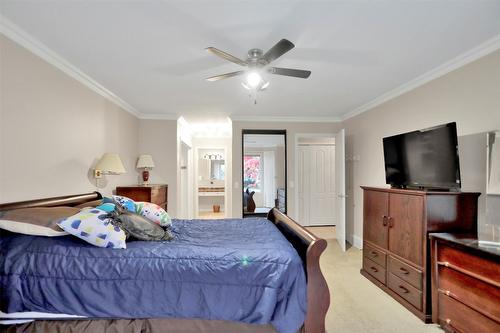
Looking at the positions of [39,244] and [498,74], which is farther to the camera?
[498,74]

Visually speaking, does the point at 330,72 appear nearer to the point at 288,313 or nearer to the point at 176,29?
the point at 176,29

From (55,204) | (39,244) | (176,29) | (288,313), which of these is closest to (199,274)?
(288,313)

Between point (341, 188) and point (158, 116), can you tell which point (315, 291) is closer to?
point (341, 188)

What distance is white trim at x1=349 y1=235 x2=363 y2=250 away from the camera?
441 centimetres

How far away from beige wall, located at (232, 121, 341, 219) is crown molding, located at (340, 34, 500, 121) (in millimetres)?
1226

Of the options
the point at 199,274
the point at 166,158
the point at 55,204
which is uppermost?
the point at 166,158

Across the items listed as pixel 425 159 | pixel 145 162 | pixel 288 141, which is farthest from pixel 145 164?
pixel 425 159

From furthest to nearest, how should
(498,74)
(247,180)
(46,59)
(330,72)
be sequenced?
(247,180) < (330,72) < (46,59) < (498,74)

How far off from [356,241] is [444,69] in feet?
9.89

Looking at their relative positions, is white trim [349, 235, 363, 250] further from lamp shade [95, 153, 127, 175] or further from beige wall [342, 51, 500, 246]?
lamp shade [95, 153, 127, 175]

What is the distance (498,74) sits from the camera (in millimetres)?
2189

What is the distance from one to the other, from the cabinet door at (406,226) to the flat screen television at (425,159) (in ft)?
0.82

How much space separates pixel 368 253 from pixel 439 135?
168cm

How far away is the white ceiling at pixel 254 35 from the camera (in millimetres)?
1733
